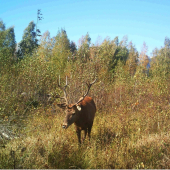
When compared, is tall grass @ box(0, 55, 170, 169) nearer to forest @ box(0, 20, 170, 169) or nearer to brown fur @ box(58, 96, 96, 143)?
forest @ box(0, 20, 170, 169)

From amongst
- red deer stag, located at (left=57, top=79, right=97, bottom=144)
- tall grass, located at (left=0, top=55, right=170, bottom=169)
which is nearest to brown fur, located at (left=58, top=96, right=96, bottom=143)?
red deer stag, located at (left=57, top=79, right=97, bottom=144)

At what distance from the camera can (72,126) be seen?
22.7ft

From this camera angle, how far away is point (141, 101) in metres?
10.0

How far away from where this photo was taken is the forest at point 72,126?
418cm

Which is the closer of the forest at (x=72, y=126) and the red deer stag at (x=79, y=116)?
the forest at (x=72, y=126)

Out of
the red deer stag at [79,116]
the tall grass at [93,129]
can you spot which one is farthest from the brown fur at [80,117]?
the tall grass at [93,129]

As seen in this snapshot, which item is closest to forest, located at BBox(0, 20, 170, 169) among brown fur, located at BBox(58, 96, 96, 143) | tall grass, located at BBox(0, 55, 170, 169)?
tall grass, located at BBox(0, 55, 170, 169)

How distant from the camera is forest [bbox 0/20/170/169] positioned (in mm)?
4184

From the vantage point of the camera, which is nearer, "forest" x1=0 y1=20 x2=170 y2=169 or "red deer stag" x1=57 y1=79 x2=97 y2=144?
"forest" x1=0 y1=20 x2=170 y2=169

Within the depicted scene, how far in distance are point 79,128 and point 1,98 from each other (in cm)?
395

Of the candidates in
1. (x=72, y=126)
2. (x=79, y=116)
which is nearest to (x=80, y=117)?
(x=79, y=116)

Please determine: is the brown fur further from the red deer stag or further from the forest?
the forest

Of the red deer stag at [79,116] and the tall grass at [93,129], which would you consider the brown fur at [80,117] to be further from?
the tall grass at [93,129]

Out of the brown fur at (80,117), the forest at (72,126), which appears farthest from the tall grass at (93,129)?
the brown fur at (80,117)
